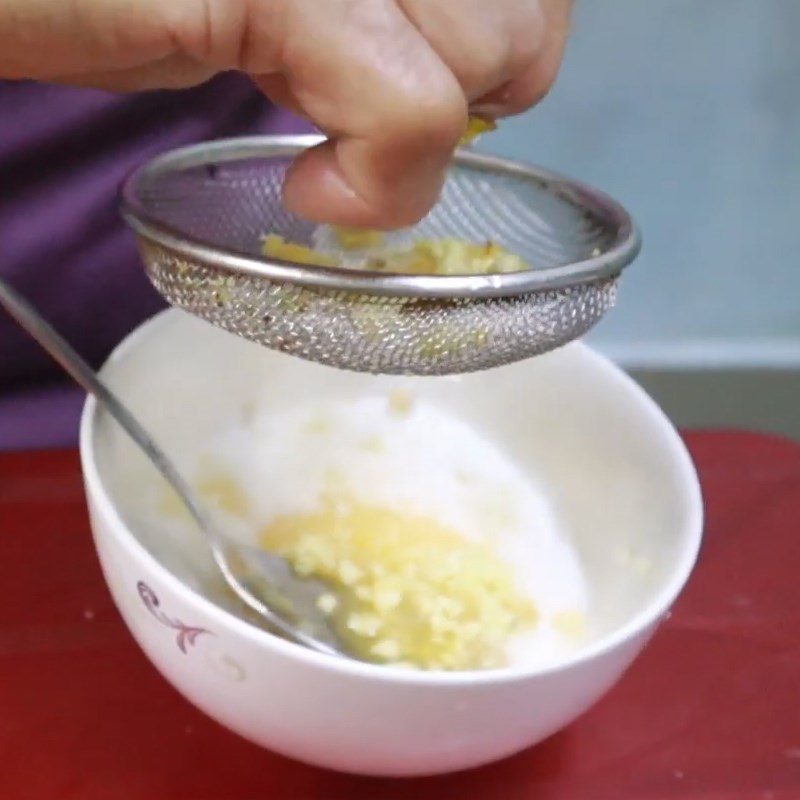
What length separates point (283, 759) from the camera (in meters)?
0.43

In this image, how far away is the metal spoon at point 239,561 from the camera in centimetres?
44

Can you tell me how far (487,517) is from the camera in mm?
552

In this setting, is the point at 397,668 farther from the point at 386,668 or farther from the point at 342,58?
the point at 342,58

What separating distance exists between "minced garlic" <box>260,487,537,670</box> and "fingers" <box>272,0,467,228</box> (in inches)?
7.4

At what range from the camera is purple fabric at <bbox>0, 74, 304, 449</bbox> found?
0.57 m

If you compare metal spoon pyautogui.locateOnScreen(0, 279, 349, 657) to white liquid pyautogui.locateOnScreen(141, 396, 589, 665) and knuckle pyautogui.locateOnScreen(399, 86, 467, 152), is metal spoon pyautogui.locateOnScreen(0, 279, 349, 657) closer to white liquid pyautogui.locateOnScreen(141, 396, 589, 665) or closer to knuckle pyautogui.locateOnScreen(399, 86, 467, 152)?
white liquid pyautogui.locateOnScreen(141, 396, 589, 665)

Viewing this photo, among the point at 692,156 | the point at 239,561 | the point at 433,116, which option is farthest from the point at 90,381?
the point at 692,156

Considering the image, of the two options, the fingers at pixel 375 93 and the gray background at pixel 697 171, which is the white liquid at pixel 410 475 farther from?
the gray background at pixel 697 171

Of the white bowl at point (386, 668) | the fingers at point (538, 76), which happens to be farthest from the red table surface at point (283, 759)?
the fingers at point (538, 76)

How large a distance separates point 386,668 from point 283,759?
109 millimetres

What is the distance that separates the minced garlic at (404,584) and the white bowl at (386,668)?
0.05 metres

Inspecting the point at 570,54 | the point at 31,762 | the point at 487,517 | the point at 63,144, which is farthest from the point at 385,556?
the point at 570,54

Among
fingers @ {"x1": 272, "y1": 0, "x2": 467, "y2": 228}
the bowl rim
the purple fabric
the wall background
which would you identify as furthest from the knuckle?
the wall background

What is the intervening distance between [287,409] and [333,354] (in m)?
0.14
